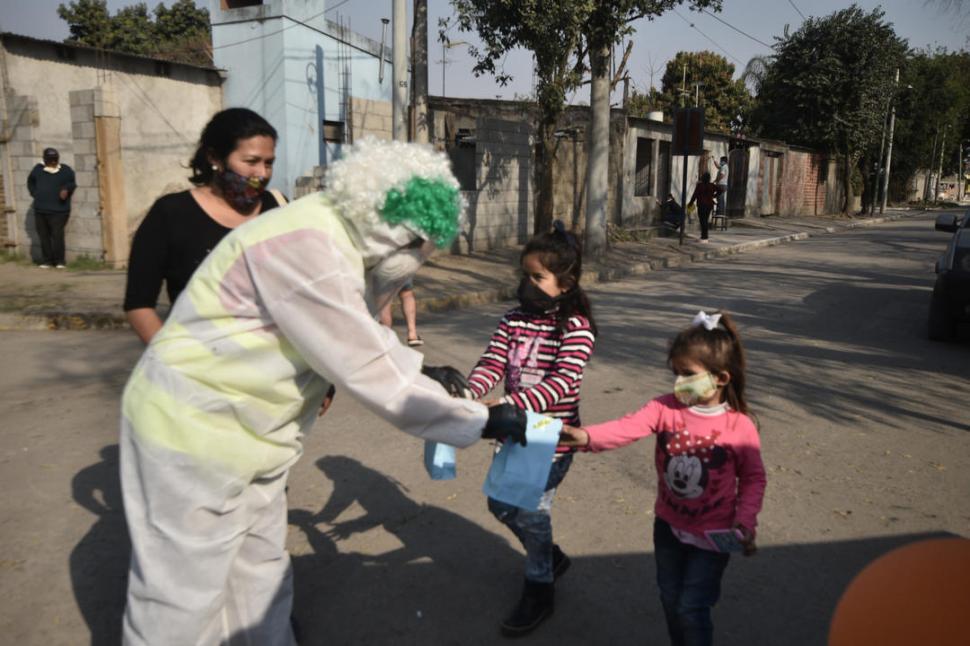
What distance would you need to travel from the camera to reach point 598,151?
13.9m

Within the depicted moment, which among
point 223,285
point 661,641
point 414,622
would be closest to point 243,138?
point 223,285

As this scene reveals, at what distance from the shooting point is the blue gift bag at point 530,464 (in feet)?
6.98

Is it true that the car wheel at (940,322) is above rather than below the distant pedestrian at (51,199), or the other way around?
below

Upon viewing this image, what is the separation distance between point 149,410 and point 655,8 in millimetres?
13060

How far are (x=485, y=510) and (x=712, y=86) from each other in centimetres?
5126

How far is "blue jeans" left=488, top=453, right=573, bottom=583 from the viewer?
8.83 ft

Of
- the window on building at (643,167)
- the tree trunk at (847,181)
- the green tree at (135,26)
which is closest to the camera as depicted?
the window on building at (643,167)

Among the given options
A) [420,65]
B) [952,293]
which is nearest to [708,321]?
[952,293]

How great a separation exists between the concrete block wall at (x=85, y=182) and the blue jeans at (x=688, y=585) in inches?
462

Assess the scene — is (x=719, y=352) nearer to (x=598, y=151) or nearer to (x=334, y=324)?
(x=334, y=324)

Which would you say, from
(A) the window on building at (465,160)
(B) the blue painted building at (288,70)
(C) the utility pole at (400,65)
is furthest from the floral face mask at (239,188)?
(B) the blue painted building at (288,70)

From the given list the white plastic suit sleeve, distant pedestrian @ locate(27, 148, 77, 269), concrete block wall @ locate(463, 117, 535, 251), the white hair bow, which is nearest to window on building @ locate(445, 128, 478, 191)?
concrete block wall @ locate(463, 117, 535, 251)

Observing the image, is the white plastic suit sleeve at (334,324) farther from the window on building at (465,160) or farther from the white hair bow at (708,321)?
the window on building at (465,160)

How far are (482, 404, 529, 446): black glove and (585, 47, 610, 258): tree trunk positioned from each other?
1246 centimetres
